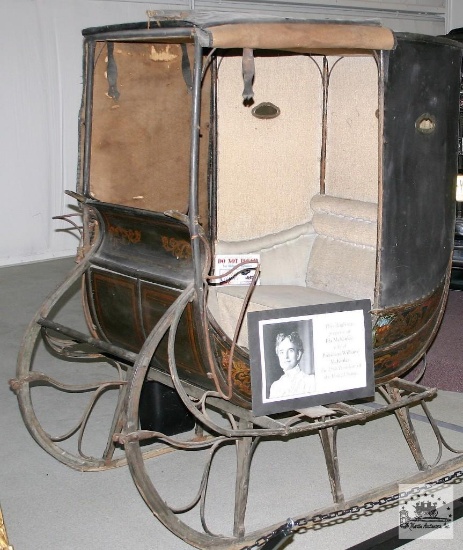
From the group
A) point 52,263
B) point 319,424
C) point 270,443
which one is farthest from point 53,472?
point 52,263

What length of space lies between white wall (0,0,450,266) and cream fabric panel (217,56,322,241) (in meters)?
3.61

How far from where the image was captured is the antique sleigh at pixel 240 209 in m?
2.60

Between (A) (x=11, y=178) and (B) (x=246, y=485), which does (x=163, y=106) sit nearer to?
(B) (x=246, y=485)

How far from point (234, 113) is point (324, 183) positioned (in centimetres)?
51

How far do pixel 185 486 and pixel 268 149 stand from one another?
1356 millimetres

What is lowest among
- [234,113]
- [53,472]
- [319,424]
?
[53,472]

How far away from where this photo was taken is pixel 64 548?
287 cm

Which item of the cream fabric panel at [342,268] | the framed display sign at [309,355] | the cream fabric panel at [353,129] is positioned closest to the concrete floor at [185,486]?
the framed display sign at [309,355]

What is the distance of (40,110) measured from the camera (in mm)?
7086
